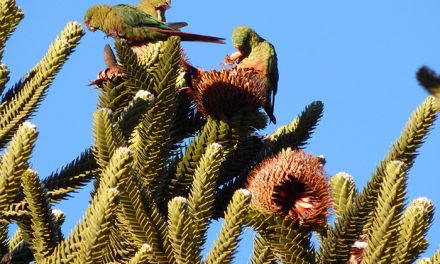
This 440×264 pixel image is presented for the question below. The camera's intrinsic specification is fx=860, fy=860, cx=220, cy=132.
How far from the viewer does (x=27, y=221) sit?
4820 mm

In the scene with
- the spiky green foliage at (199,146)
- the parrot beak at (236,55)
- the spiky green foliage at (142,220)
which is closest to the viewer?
the spiky green foliage at (142,220)

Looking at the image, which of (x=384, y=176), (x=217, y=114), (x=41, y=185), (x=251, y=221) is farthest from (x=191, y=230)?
(x=217, y=114)

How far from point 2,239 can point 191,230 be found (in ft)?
4.27

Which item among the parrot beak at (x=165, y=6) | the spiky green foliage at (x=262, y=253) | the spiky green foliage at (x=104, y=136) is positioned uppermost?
the parrot beak at (x=165, y=6)

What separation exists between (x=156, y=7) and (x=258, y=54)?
120 cm

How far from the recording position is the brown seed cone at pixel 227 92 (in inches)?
247

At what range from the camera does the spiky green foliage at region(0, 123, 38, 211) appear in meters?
4.37

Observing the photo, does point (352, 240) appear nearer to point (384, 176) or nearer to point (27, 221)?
point (384, 176)

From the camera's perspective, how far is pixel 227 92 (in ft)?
20.6

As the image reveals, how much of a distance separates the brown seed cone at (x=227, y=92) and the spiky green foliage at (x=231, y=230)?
191 centimetres

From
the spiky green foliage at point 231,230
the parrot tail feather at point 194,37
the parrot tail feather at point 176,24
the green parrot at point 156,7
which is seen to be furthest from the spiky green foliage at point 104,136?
the green parrot at point 156,7

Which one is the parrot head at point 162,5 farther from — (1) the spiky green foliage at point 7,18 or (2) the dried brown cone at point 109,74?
(1) the spiky green foliage at point 7,18

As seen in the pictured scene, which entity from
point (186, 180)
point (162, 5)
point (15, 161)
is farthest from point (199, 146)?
point (162, 5)

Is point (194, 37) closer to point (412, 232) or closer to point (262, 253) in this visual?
point (262, 253)
